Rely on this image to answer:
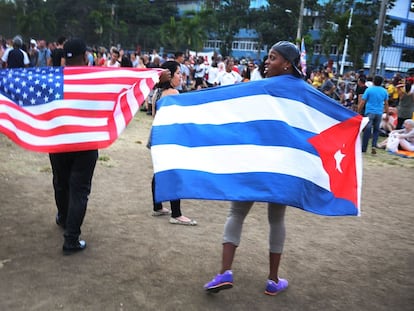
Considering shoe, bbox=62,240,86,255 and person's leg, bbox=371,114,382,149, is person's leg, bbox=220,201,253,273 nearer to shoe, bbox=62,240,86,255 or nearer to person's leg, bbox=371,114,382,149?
shoe, bbox=62,240,86,255

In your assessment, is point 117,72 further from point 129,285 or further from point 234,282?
point 234,282

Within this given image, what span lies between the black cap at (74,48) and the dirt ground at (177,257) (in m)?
1.78

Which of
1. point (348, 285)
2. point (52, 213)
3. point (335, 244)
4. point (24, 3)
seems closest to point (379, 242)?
point (335, 244)

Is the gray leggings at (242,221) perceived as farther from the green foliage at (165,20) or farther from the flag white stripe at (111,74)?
the green foliage at (165,20)

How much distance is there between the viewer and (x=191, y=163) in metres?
3.01

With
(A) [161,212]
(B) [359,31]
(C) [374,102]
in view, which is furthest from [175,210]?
(B) [359,31]

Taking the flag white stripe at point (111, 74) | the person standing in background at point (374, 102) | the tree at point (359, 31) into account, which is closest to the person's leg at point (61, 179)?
the flag white stripe at point (111, 74)

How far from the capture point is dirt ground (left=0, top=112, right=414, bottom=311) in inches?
127

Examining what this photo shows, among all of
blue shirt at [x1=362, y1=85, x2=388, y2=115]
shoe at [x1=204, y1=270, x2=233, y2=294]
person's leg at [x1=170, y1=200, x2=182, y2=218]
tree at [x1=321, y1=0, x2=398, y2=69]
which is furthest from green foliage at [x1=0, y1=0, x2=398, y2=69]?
shoe at [x1=204, y1=270, x2=233, y2=294]

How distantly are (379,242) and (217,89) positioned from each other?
2.82m

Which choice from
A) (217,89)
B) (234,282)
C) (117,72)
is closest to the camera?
(217,89)

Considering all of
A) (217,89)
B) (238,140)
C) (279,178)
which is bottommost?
(279,178)

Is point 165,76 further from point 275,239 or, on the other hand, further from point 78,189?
point 275,239

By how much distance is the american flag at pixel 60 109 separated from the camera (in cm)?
363
